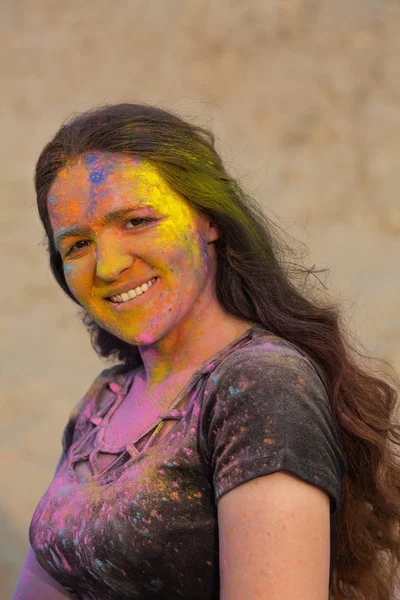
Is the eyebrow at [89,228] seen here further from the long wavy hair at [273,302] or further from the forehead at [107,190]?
the long wavy hair at [273,302]

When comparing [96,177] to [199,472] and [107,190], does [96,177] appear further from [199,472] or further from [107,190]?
[199,472]

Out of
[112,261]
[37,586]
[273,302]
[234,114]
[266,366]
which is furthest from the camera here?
[234,114]

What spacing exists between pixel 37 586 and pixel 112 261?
1.19 m

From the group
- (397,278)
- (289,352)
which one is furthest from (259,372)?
(397,278)

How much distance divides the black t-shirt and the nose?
317mm

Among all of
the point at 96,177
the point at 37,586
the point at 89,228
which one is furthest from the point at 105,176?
the point at 37,586

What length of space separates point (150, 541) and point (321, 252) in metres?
4.33

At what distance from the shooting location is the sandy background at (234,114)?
556cm

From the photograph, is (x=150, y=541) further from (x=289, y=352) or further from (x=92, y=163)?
(x=92, y=163)

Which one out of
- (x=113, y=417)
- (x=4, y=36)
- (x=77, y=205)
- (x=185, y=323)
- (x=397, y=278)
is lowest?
(x=397, y=278)

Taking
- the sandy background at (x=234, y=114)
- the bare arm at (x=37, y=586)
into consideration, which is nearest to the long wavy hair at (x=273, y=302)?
the bare arm at (x=37, y=586)

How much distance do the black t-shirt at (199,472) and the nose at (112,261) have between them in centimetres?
32

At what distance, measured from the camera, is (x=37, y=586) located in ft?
8.81

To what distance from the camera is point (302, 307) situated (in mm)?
2270
